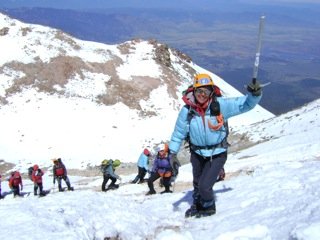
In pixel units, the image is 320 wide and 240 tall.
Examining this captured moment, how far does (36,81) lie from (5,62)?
443cm

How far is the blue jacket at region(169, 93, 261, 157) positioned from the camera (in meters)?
8.45

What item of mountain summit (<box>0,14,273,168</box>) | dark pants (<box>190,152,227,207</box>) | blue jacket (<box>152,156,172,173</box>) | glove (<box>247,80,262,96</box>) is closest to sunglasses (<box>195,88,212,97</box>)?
glove (<box>247,80,262,96</box>)

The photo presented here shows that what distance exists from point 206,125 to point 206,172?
1.05m

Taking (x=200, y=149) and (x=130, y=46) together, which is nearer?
(x=200, y=149)

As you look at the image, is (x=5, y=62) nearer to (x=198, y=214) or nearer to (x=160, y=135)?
(x=160, y=135)

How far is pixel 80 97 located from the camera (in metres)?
49.0

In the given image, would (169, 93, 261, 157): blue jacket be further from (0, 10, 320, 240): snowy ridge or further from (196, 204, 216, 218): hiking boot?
(0, 10, 320, 240): snowy ridge

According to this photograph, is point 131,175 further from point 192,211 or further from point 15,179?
point 192,211

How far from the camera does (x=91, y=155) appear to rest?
1553 inches

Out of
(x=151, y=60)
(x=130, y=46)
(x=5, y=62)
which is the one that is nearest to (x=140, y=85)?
(x=151, y=60)

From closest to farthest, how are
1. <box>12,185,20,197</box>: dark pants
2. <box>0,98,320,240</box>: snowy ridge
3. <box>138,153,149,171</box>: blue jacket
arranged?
<box>0,98,320,240</box>: snowy ridge
<box>138,153,149,171</box>: blue jacket
<box>12,185,20,197</box>: dark pants

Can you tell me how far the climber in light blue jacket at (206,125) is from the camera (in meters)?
8.35

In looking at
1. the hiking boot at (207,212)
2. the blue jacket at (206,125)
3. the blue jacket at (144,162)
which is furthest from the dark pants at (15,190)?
the blue jacket at (206,125)

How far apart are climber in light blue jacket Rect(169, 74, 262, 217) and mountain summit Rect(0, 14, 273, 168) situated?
28752 millimetres
